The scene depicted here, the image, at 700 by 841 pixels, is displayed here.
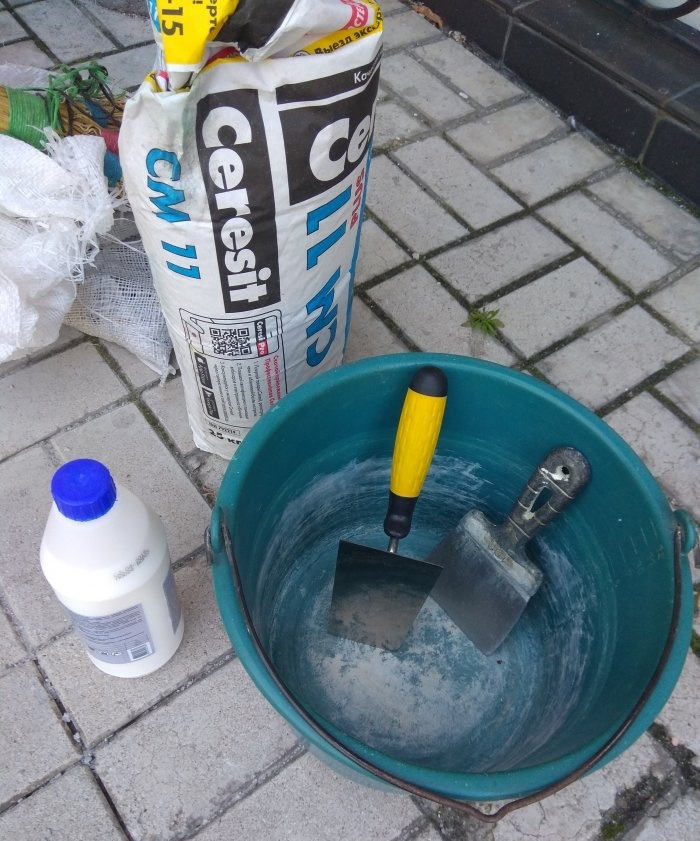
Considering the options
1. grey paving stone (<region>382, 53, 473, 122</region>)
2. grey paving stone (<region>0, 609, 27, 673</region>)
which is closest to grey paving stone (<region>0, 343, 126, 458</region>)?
grey paving stone (<region>0, 609, 27, 673</region>)

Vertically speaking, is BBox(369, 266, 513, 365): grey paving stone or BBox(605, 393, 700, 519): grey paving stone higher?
BBox(369, 266, 513, 365): grey paving stone

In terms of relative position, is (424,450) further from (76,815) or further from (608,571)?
(76,815)

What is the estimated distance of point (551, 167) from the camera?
188 centimetres

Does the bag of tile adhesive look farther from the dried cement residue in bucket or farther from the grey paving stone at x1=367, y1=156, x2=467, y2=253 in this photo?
the grey paving stone at x1=367, y1=156, x2=467, y2=253

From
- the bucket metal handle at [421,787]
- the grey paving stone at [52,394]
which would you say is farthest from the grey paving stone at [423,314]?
the bucket metal handle at [421,787]

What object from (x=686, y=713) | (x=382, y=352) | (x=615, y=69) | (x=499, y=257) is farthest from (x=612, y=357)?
(x=615, y=69)

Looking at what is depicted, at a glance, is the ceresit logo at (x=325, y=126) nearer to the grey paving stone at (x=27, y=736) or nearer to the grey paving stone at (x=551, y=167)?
the grey paving stone at (x=27, y=736)

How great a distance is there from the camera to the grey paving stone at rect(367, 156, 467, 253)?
1715 millimetres

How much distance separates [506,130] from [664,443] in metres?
0.97

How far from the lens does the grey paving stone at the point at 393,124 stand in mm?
1895

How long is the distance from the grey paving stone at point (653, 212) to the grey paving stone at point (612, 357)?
254 millimetres

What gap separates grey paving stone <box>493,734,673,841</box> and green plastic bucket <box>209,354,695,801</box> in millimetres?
120

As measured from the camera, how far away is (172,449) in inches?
53.7

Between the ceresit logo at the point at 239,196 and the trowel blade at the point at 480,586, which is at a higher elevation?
the ceresit logo at the point at 239,196
